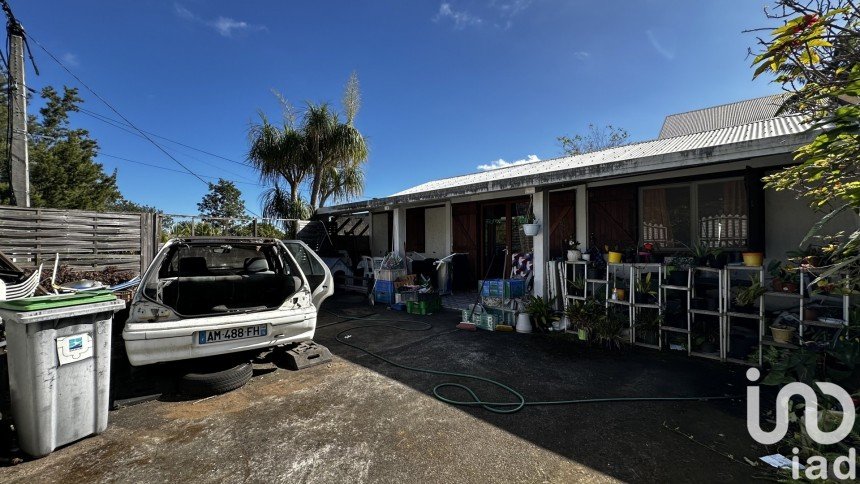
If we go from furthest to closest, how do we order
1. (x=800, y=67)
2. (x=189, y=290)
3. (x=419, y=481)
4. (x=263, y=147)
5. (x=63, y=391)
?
1. (x=263, y=147)
2. (x=189, y=290)
3. (x=63, y=391)
4. (x=419, y=481)
5. (x=800, y=67)

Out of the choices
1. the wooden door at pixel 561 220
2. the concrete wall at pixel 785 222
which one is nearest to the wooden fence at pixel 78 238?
the wooden door at pixel 561 220

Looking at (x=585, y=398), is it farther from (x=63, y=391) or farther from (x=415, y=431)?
(x=63, y=391)

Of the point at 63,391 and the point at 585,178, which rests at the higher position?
the point at 585,178

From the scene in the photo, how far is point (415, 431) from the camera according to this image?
2.58 metres

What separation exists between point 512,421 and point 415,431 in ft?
2.63

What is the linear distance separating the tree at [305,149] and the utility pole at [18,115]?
5.01 meters

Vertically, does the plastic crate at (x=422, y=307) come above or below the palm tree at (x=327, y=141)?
below

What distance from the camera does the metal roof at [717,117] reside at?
38.5 feet

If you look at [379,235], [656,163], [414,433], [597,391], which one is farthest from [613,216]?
[379,235]

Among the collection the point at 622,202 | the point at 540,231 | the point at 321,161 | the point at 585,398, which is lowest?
the point at 585,398

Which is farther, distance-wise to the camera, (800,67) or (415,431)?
(415,431)

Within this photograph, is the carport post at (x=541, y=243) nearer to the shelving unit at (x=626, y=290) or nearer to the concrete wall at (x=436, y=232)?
the shelving unit at (x=626, y=290)

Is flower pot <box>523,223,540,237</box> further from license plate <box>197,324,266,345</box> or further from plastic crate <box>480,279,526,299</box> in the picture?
license plate <box>197,324,266,345</box>

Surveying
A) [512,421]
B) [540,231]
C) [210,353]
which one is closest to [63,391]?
[210,353]
